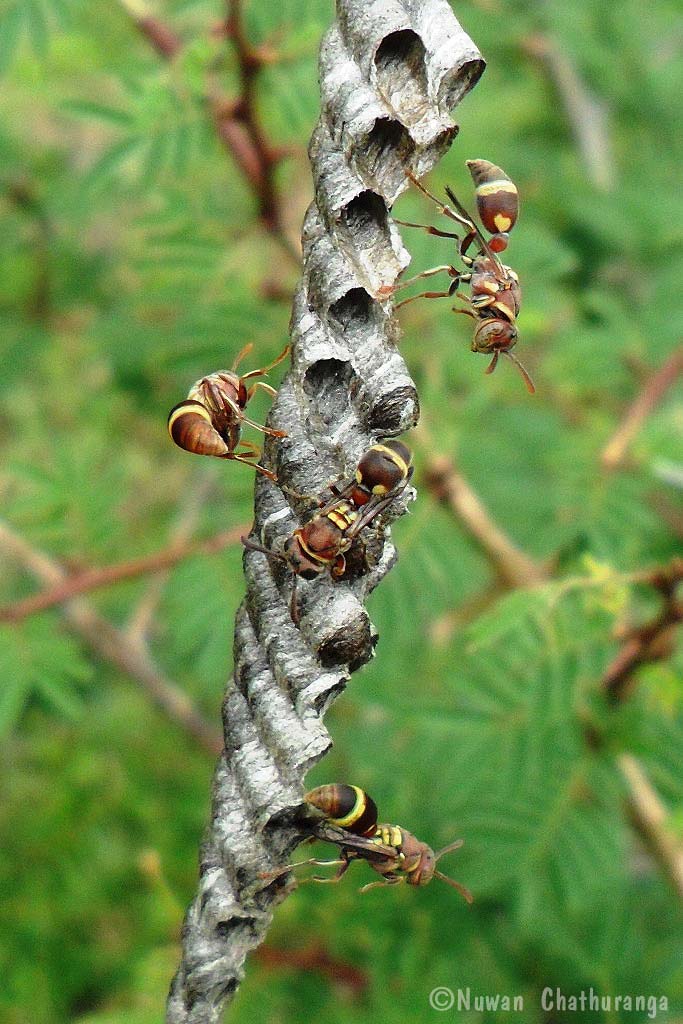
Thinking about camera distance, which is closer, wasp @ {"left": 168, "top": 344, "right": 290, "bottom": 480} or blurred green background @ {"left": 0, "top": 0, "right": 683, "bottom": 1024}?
wasp @ {"left": 168, "top": 344, "right": 290, "bottom": 480}

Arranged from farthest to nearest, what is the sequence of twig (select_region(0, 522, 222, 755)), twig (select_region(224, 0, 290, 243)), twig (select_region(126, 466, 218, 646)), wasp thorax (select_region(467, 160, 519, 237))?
1. twig (select_region(0, 522, 222, 755))
2. twig (select_region(126, 466, 218, 646))
3. twig (select_region(224, 0, 290, 243))
4. wasp thorax (select_region(467, 160, 519, 237))

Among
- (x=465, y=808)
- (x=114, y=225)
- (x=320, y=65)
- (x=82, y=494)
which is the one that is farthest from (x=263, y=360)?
(x=114, y=225)

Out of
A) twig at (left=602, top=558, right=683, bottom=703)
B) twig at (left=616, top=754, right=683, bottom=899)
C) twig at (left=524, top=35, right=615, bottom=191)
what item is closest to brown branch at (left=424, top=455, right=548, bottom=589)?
twig at (left=602, top=558, right=683, bottom=703)

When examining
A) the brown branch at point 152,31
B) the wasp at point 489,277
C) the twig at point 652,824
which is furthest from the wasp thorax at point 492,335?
the brown branch at point 152,31

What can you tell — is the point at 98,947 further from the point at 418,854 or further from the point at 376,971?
the point at 418,854

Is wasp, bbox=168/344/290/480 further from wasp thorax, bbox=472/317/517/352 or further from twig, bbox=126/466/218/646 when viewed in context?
twig, bbox=126/466/218/646

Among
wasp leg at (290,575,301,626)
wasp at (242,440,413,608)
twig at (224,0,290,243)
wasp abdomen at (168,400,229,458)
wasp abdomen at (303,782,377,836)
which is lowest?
wasp abdomen at (303,782,377,836)
